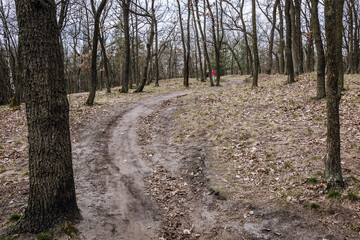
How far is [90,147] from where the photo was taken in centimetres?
902

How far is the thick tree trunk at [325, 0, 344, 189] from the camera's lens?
4.75 meters

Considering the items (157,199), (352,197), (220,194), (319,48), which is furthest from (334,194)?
(319,48)

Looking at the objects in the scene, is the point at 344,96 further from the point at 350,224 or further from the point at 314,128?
the point at 350,224

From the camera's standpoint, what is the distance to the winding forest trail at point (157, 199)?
464 cm

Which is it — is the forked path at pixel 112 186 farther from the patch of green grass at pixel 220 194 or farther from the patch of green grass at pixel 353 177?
the patch of green grass at pixel 353 177

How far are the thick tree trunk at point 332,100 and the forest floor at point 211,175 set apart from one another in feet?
1.19

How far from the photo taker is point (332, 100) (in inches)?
191

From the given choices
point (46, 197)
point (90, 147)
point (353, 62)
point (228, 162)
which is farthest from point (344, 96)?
point (353, 62)

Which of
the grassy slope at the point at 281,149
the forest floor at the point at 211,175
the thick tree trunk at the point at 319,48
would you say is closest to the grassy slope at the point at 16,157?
the forest floor at the point at 211,175

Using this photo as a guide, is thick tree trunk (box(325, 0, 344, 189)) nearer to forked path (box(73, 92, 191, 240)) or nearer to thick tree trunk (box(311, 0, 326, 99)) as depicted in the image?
forked path (box(73, 92, 191, 240))

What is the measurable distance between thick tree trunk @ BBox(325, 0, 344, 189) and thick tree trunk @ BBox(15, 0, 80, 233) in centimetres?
536

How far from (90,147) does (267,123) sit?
716 centimetres

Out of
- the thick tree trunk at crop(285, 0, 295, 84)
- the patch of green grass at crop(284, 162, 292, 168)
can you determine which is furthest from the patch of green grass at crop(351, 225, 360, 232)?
the thick tree trunk at crop(285, 0, 295, 84)

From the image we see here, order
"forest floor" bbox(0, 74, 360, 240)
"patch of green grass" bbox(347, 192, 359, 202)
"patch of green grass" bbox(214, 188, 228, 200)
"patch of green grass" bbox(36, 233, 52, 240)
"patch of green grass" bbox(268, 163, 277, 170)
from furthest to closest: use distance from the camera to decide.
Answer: "patch of green grass" bbox(268, 163, 277, 170), "patch of green grass" bbox(214, 188, 228, 200), "forest floor" bbox(0, 74, 360, 240), "patch of green grass" bbox(347, 192, 359, 202), "patch of green grass" bbox(36, 233, 52, 240)
